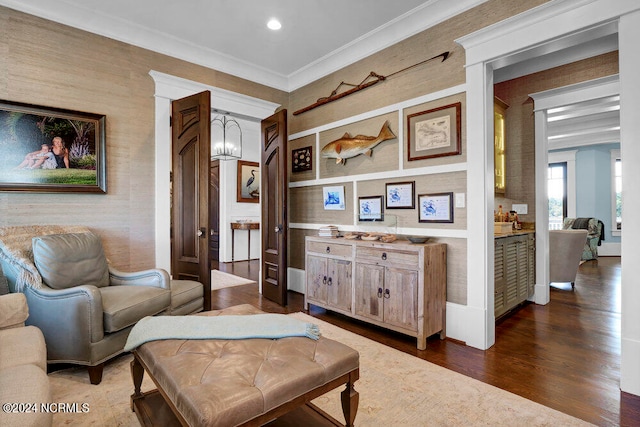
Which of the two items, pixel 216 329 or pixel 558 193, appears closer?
pixel 216 329

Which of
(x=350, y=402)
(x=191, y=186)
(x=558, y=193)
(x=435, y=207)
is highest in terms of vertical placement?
(x=558, y=193)

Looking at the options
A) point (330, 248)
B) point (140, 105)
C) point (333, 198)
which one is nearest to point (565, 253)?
point (333, 198)

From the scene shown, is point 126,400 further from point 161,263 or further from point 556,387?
point 556,387

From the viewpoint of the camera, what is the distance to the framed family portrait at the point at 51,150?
2812 mm

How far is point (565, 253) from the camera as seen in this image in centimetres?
462

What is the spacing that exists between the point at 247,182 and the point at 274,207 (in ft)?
11.3

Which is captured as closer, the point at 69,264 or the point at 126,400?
the point at 126,400

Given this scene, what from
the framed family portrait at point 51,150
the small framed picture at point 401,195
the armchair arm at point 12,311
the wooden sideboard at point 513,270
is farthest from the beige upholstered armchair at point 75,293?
the wooden sideboard at point 513,270

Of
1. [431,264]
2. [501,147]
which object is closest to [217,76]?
[431,264]

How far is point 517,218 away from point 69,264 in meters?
4.82

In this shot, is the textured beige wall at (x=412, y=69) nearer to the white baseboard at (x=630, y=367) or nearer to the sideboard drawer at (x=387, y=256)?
the sideboard drawer at (x=387, y=256)

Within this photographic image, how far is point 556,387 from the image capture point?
2102 millimetres

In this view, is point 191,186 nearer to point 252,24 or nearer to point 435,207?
point 252,24

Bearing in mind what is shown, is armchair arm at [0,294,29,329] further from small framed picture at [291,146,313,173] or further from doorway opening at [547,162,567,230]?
doorway opening at [547,162,567,230]
